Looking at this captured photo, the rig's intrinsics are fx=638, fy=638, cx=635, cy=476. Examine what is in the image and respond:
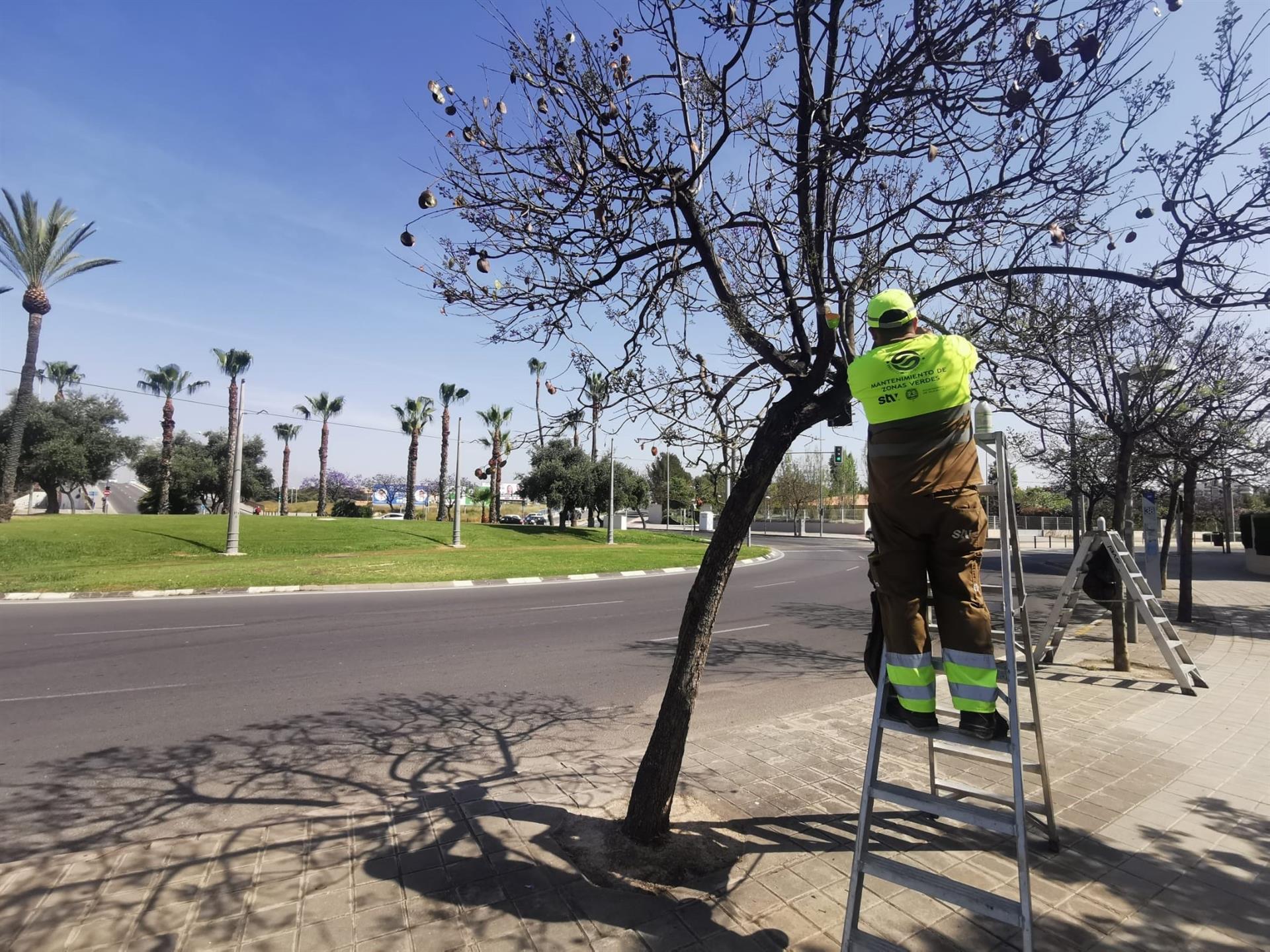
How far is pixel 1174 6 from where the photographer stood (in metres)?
2.84

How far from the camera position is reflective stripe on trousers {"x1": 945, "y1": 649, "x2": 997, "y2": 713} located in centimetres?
254

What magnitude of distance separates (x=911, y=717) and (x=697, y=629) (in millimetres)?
1130

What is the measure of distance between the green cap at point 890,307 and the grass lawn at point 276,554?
16.1m

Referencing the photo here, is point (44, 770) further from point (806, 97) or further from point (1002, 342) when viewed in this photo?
point (1002, 342)

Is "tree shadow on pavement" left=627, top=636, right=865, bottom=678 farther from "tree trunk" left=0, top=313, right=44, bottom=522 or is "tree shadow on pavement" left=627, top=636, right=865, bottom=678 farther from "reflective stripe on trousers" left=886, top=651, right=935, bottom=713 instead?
"tree trunk" left=0, top=313, right=44, bottom=522

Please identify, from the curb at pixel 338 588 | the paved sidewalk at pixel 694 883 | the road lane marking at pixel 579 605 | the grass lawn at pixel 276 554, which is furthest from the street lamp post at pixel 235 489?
the paved sidewalk at pixel 694 883

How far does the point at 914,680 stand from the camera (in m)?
2.66

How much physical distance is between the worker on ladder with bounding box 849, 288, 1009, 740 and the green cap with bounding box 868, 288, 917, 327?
0.13 meters

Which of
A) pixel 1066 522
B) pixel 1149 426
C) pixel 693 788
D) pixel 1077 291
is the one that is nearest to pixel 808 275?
pixel 693 788

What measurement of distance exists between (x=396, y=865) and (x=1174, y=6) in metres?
5.42

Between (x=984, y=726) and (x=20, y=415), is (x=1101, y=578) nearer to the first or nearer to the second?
(x=984, y=726)

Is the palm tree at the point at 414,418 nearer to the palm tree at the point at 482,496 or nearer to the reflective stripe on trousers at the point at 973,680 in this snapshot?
the palm tree at the point at 482,496

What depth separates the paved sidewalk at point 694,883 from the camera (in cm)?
268

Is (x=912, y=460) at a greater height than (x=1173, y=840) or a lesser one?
greater
